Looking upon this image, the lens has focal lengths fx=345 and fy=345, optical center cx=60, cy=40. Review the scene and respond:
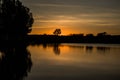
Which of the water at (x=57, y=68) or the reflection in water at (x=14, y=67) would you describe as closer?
the reflection in water at (x=14, y=67)

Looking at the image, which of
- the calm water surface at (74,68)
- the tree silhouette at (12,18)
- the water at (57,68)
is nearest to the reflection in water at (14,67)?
the water at (57,68)

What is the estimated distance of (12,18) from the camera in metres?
76.4

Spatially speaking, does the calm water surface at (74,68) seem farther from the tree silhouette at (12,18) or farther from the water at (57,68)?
the tree silhouette at (12,18)

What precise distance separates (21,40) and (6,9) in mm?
10312

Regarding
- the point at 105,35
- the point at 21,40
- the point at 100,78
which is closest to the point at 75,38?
the point at 105,35

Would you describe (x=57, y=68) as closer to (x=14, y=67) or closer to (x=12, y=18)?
(x=14, y=67)

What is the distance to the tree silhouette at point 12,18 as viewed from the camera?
75875mm

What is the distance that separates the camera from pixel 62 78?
20.4m

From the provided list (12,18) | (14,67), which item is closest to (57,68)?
(14,67)

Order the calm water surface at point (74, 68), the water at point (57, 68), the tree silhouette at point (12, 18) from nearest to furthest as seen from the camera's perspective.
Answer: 1. the water at point (57, 68)
2. the calm water surface at point (74, 68)
3. the tree silhouette at point (12, 18)

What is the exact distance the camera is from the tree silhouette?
75875 mm

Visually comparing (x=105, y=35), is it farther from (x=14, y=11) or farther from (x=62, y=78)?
(x=62, y=78)

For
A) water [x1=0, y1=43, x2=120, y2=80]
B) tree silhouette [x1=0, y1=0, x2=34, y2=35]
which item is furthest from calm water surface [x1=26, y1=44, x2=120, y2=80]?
tree silhouette [x1=0, y1=0, x2=34, y2=35]

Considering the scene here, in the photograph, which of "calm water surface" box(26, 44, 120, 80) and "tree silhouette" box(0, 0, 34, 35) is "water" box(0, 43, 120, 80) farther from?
"tree silhouette" box(0, 0, 34, 35)
